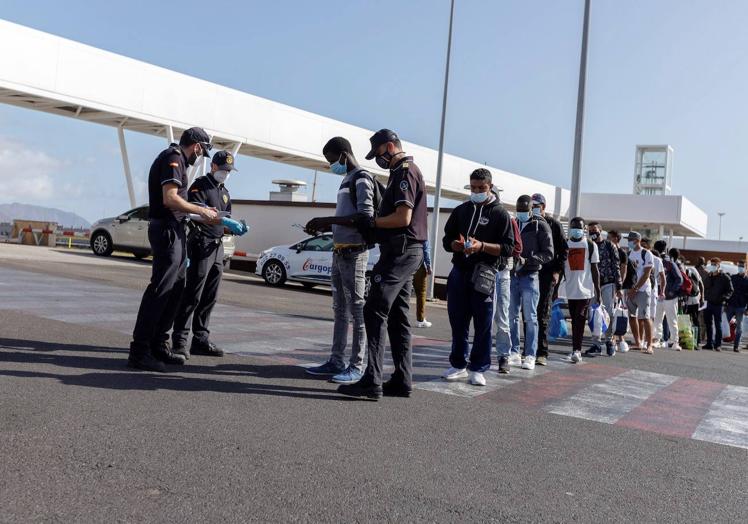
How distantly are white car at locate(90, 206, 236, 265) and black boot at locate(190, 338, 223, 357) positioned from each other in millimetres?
15559

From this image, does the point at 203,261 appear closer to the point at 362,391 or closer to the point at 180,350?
the point at 180,350

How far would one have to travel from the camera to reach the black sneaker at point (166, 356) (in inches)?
238

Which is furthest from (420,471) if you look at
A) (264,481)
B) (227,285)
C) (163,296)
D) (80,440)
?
(227,285)

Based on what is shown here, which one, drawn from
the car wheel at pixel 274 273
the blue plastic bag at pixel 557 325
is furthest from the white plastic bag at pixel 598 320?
the car wheel at pixel 274 273

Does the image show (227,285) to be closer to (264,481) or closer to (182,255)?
(182,255)

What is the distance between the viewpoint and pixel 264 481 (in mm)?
3354

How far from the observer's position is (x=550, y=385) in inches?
269

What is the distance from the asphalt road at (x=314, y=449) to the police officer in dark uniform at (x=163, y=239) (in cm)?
30

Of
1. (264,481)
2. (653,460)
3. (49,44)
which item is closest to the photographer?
(264,481)

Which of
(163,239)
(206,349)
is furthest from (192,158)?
(206,349)

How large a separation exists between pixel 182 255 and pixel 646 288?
840 centimetres

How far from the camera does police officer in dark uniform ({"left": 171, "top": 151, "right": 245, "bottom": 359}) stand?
20.8 ft

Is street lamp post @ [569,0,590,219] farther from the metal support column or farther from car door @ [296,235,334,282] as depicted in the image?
the metal support column

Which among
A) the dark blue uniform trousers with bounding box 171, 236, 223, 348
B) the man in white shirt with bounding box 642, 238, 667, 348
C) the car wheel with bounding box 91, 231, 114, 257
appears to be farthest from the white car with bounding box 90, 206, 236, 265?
the dark blue uniform trousers with bounding box 171, 236, 223, 348
